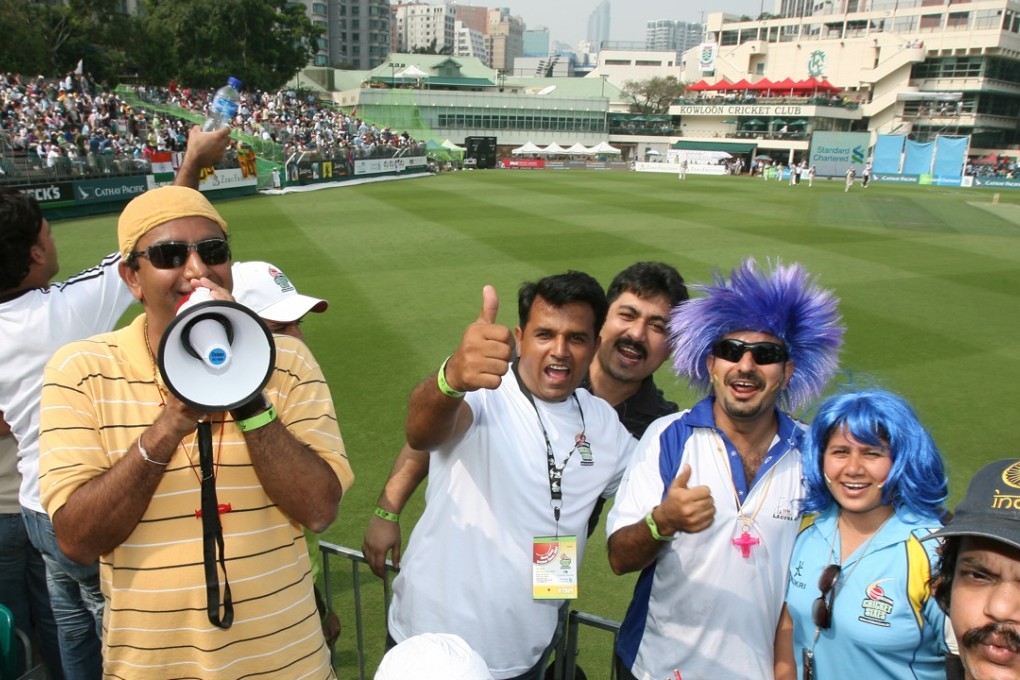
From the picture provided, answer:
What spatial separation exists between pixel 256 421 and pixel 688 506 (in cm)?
130

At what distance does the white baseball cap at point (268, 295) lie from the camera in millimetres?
3258

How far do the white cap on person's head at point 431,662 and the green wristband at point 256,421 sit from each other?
2.50ft

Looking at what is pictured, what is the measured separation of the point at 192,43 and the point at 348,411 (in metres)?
59.2

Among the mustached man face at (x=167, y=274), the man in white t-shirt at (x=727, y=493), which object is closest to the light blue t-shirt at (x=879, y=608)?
the man in white t-shirt at (x=727, y=493)

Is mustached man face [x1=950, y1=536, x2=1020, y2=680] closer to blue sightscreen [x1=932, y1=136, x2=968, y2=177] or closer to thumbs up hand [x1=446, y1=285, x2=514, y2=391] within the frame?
thumbs up hand [x1=446, y1=285, x2=514, y2=391]

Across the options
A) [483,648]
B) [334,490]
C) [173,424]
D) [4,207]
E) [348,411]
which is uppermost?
[4,207]

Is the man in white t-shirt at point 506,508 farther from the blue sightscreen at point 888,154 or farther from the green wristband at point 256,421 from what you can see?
the blue sightscreen at point 888,154

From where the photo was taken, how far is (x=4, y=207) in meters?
2.71

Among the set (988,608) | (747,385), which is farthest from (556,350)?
(988,608)

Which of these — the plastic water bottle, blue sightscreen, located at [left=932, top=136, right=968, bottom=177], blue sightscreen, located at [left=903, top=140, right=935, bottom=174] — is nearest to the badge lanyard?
the plastic water bottle

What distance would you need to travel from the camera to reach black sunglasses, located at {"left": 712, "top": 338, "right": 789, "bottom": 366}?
8.30 ft

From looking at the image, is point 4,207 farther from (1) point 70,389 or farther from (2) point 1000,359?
(2) point 1000,359

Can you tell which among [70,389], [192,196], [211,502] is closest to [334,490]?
[211,502]

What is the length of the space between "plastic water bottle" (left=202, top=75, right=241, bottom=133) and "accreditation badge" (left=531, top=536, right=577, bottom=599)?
8.38 ft
